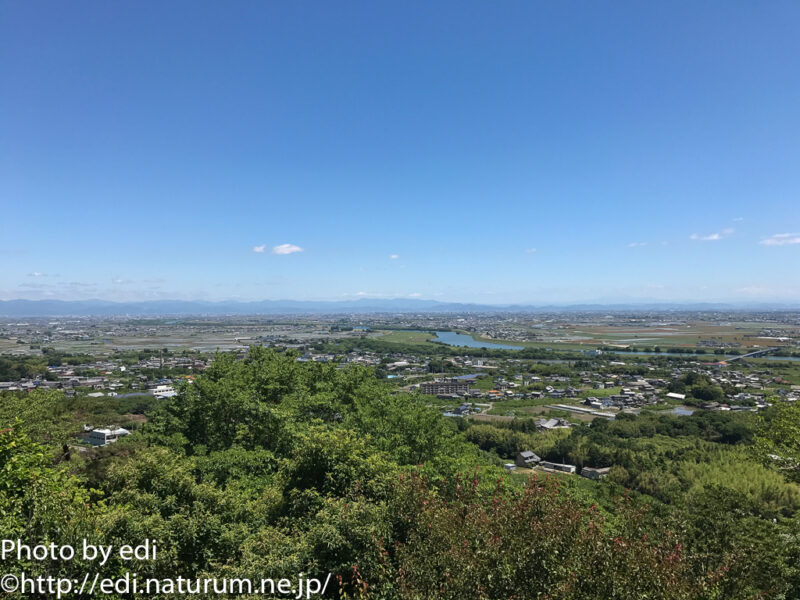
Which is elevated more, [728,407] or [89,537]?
[89,537]

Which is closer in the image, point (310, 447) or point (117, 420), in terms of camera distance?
point (310, 447)

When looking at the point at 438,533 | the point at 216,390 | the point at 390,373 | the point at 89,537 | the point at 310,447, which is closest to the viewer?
the point at 438,533

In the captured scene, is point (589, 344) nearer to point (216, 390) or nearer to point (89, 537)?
point (216, 390)

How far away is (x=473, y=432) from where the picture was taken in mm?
35000

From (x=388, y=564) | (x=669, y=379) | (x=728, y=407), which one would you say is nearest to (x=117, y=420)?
(x=388, y=564)

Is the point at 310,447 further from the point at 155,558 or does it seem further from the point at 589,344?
the point at 589,344

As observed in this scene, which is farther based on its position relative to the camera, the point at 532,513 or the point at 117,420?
the point at 117,420

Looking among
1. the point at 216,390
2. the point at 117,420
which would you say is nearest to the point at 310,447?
the point at 216,390

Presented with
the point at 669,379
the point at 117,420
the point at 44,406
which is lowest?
the point at 669,379

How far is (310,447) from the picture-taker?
7469mm

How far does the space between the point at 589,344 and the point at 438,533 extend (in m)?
105

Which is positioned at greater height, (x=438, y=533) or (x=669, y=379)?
(x=438, y=533)

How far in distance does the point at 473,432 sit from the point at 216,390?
26.7 metres

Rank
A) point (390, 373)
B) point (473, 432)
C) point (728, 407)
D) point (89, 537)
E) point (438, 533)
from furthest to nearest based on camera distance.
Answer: point (390, 373), point (728, 407), point (473, 432), point (89, 537), point (438, 533)
